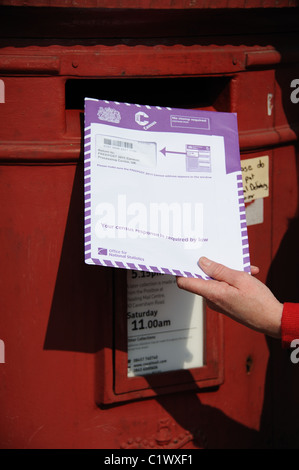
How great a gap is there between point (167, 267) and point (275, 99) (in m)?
0.75

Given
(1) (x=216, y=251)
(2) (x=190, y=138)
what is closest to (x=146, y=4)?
(2) (x=190, y=138)

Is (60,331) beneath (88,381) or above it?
above

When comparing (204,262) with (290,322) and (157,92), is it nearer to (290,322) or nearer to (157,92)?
(290,322)

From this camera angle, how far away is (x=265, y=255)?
7.86 ft

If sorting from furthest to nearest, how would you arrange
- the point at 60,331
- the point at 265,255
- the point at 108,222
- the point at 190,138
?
1. the point at 265,255
2. the point at 60,331
3. the point at 190,138
4. the point at 108,222

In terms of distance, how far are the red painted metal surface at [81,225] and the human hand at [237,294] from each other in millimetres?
381

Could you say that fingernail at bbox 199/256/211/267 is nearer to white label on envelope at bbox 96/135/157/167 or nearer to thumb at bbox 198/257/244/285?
thumb at bbox 198/257/244/285

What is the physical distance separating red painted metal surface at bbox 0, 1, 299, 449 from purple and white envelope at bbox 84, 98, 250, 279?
0.13 meters

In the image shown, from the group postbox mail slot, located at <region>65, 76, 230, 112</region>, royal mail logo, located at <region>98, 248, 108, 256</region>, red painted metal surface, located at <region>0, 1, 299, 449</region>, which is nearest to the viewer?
royal mail logo, located at <region>98, 248, 108, 256</region>

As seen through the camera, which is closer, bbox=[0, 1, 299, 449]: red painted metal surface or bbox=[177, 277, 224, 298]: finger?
bbox=[177, 277, 224, 298]: finger

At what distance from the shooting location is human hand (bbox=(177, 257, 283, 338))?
187 centimetres

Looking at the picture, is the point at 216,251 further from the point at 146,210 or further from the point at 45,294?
the point at 45,294

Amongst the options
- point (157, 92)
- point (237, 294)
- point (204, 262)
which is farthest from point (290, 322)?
point (157, 92)

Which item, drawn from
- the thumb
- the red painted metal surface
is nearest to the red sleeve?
the thumb
